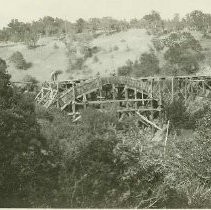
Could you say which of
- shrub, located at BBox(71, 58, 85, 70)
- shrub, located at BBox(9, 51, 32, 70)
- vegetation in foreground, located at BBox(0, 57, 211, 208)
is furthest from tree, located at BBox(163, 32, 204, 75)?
vegetation in foreground, located at BBox(0, 57, 211, 208)

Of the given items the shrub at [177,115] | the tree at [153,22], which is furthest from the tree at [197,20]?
the shrub at [177,115]

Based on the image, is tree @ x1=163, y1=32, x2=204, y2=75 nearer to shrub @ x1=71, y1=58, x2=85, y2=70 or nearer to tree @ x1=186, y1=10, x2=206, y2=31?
tree @ x1=186, y1=10, x2=206, y2=31

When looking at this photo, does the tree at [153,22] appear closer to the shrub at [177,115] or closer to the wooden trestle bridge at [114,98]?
the wooden trestle bridge at [114,98]

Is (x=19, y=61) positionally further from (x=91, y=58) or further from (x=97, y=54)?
(x=97, y=54)

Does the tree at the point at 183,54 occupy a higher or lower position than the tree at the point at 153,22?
lower

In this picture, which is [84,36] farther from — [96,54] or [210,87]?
[210,87]

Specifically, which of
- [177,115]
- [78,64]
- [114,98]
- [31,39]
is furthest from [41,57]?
[177,115]

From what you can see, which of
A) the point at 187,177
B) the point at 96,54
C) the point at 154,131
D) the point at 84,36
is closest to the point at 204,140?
the point at 187,177
